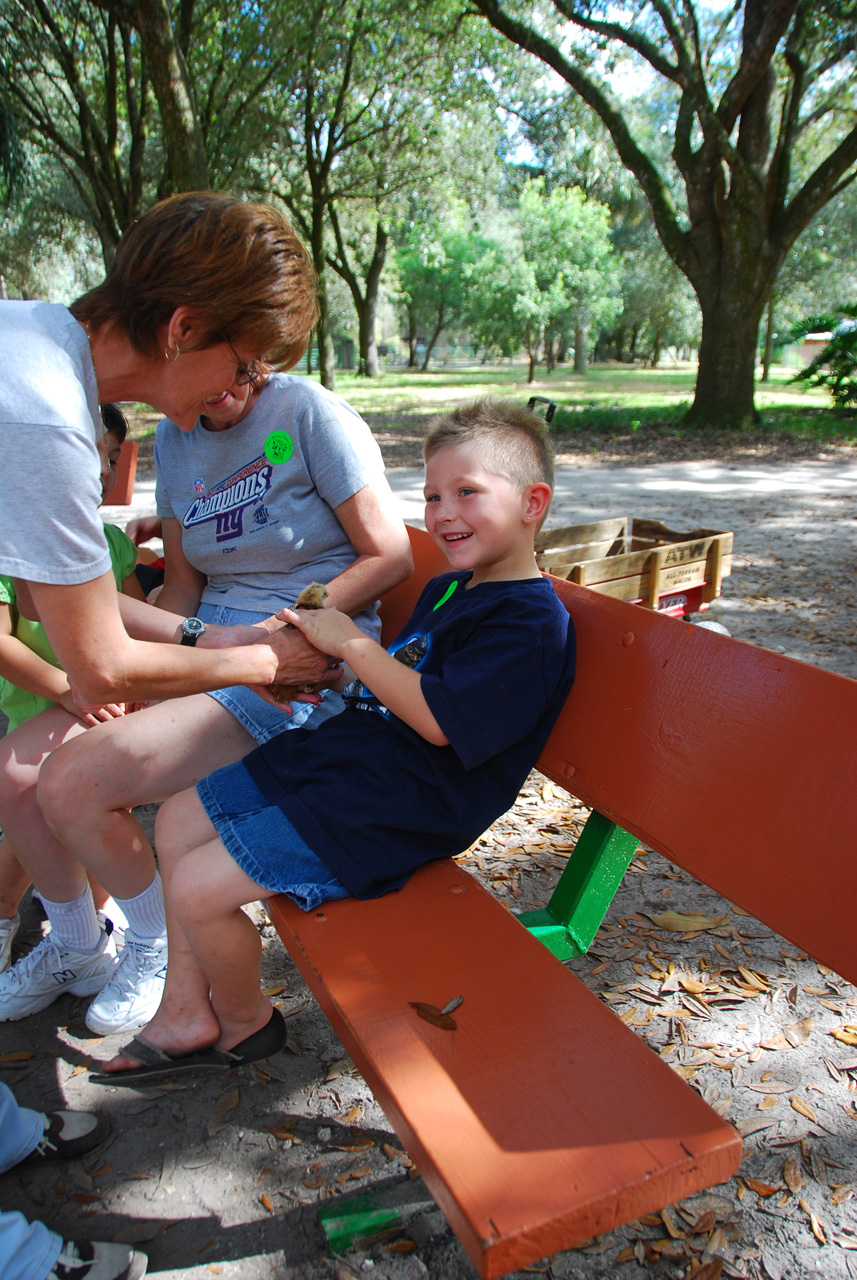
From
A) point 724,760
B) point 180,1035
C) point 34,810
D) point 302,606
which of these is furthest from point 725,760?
point 34,810

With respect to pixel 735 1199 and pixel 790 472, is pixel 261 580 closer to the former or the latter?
pixel 735 1199

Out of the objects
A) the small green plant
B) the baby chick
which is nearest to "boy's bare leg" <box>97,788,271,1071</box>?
the baby chick

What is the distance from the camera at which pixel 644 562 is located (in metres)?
4.67

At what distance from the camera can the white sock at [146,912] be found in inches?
88.0

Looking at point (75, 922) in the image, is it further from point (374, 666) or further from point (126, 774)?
point (374, 666)

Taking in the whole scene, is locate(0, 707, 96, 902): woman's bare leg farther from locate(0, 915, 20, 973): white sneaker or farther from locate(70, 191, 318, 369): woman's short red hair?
locate(70, 191, 318, 369): woman's short red hair

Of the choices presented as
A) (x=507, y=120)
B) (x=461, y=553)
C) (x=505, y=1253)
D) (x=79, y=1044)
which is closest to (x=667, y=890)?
(x=461, y=553)

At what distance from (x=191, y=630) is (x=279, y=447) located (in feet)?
1.81

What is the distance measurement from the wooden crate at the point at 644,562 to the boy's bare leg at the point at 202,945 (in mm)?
2713

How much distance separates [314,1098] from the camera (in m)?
2.14

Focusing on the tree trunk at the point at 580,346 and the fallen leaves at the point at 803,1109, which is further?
the tree trunk at the point at 580,346

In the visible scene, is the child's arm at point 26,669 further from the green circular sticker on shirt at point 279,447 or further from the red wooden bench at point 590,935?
the red wooden bench at point 590,935

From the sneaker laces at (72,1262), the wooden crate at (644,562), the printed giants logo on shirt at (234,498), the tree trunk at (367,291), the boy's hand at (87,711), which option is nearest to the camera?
the sneaker laces at (72,1262)

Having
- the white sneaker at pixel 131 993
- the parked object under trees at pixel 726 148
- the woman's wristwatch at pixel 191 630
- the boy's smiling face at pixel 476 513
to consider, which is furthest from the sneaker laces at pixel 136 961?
the parked object under trees at pixel 726 148
